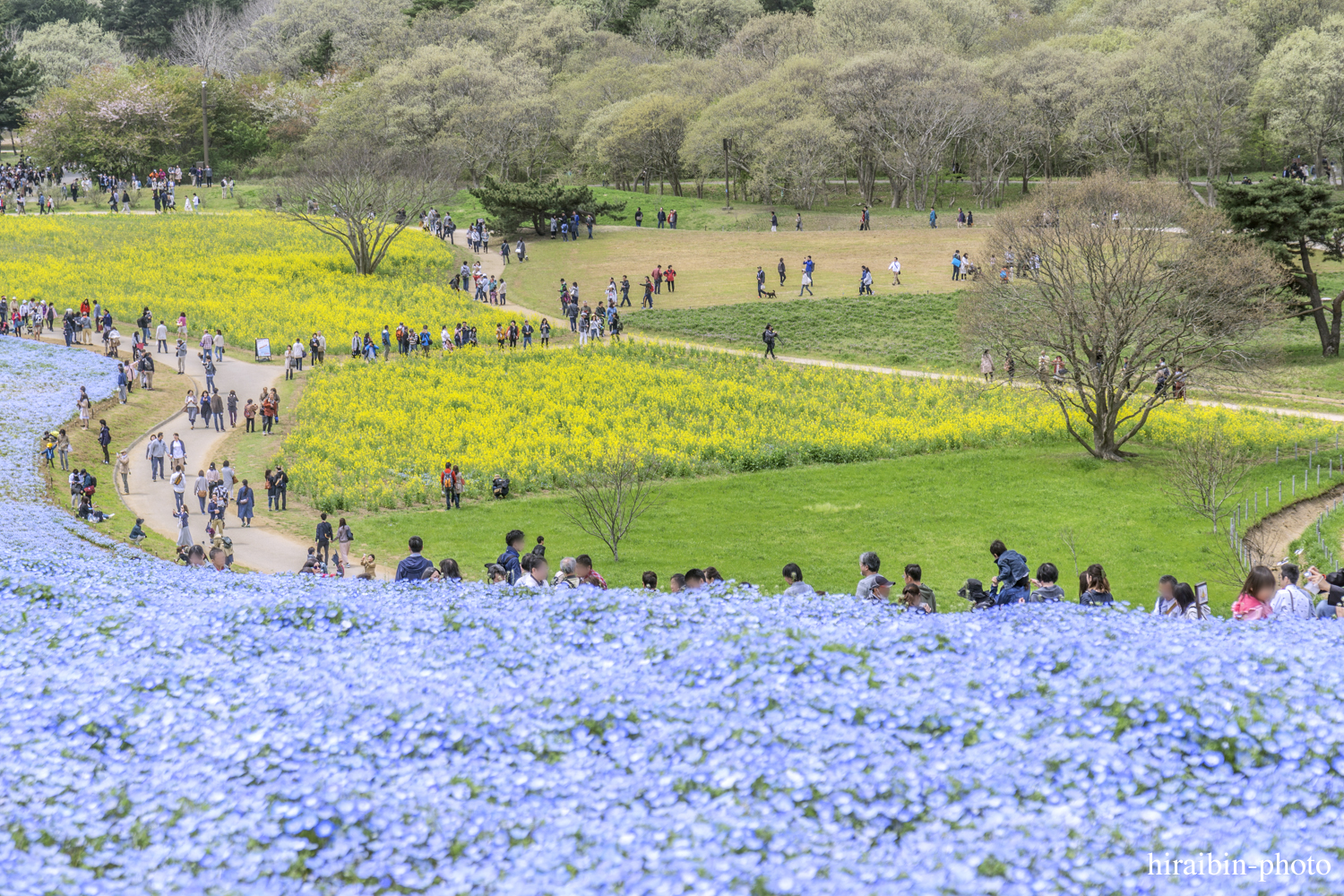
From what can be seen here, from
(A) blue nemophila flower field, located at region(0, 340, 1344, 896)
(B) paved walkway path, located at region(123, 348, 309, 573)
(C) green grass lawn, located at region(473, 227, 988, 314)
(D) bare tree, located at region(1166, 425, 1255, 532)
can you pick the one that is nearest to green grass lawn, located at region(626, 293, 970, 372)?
(C) green grass lawn, located at region(473, 227, 988, 314)

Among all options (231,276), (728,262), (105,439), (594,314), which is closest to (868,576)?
(105,439)

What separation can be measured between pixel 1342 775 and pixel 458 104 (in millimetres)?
85435

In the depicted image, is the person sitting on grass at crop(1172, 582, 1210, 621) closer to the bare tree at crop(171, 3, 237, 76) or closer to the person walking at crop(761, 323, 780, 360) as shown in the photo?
the person walking at crop(761, 323, 780, 360)

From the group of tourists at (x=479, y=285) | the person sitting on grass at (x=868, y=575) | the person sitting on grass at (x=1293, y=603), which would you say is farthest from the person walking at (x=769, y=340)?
the person sitting on grass at (x=1293, y=603)

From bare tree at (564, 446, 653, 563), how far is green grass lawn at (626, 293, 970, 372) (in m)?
20.4

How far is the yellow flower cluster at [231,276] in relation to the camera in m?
53.3

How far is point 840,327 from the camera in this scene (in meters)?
51.7

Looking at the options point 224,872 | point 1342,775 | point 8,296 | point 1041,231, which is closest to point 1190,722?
point 1342,775

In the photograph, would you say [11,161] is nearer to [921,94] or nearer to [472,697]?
[921,94]

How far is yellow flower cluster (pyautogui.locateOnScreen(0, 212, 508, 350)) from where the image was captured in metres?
53.3

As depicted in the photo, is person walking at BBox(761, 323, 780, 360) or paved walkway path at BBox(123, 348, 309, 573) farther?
person walking at BBox(761, 323, 780, 360)

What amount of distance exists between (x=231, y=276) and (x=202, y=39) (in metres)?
73.5

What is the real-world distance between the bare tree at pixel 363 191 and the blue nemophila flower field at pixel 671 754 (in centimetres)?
5326

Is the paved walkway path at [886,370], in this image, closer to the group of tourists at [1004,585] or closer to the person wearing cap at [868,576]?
the group of tourists at [1004,585]
